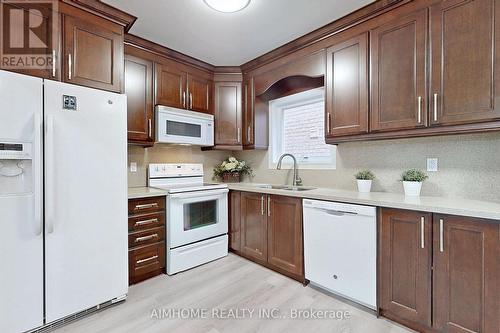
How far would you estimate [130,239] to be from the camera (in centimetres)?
226

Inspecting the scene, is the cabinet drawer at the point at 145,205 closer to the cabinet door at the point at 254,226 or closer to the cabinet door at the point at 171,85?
the cabinet door at the point at 254,226

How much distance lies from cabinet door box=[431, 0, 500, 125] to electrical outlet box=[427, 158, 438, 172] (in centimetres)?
40

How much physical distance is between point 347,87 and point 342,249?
1450mm

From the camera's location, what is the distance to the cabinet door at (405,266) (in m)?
1.57

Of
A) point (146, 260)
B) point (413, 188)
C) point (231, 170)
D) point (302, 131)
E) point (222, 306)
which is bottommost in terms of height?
point (222, 306)

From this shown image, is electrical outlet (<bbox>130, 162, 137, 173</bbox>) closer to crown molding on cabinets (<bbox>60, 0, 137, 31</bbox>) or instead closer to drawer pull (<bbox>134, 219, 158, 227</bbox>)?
drawer pull (<bbox>134, 219, 158, 227</bbox>)

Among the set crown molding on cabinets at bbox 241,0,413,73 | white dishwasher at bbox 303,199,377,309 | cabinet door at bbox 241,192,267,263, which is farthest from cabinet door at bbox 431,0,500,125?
cabinet door at bbox 241,192,267,263

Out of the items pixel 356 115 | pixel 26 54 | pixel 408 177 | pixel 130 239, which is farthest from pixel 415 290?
pixel 26 54

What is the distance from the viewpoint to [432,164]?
78.2 inches

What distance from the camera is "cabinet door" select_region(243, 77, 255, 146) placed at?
3.18 m

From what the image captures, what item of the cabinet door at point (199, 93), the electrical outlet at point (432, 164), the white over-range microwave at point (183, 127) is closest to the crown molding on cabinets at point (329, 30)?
the cabinet door at point (199, 93)

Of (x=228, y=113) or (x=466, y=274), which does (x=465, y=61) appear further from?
(x=228, y=113)

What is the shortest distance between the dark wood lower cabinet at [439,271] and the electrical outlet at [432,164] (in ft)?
2.03

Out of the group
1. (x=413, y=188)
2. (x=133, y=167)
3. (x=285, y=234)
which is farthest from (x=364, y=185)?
(x=133, y=167)
